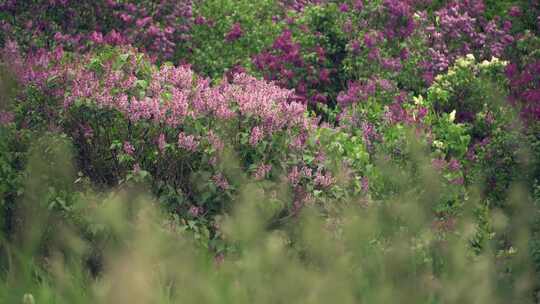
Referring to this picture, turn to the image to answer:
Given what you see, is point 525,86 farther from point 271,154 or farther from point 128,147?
point 128,147

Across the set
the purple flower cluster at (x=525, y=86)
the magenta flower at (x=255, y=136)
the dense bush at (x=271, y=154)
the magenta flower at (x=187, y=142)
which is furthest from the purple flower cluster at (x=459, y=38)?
the magenta flower at (x=187, y=142)

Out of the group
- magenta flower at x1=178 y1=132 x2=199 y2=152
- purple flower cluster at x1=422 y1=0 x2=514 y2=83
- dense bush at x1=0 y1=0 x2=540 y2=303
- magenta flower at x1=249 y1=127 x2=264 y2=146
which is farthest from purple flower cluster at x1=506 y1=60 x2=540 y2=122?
magenta flower at x1=178 y1=132 x2=199 y2=152

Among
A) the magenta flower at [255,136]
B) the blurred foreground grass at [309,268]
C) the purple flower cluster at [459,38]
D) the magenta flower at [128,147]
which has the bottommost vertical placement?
the purple flower cluster at [459,38]

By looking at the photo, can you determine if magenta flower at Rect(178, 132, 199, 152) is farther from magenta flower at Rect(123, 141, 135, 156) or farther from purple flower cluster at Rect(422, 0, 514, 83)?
purple flower cluster at Rect(422, 0, 514, 83)

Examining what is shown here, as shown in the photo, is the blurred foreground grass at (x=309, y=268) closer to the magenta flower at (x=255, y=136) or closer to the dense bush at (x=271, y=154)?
the dense bush at (x=271, y=154)

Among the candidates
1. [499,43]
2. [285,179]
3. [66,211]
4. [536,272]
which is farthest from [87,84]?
[499,43]

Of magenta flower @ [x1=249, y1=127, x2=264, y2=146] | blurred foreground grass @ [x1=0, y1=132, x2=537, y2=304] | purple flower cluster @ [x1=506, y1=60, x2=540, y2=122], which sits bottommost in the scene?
purple flower cluster @ [x1=506, y1=60, x2=540, y2=122]

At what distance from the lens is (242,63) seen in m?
11.5

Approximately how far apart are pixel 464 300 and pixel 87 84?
3809 millimetres

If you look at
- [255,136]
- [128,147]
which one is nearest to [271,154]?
[255,136]

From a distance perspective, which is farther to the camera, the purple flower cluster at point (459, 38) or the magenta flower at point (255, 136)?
the purple flower cluster at point (459, 38)

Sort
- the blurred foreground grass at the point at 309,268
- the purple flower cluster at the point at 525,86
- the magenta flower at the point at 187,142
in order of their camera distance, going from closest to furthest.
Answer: the blurred foreground grass at the point at 309,268, the magenta flower at the point at 187,142, the purple flower cluster at the point at 525,86

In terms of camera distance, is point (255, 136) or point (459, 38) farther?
point (459, 38)

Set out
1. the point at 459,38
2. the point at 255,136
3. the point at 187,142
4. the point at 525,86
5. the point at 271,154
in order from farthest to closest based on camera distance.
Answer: the point at 459,38
the point at 525,86
the point at 271,154
the point at 255,136
the point at 187,142
